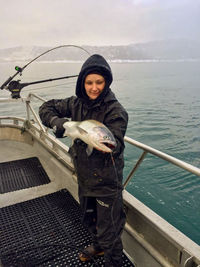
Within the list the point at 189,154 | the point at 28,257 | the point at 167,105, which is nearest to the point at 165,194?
the point at 189,154

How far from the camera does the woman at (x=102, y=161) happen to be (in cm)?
221

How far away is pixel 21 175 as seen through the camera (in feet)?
15.0

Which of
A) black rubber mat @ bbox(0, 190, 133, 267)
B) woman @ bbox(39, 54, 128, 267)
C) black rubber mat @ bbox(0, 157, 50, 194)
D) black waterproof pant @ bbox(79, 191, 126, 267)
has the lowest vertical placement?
black rubber mat @ bbox(0, 190, 133, 267)

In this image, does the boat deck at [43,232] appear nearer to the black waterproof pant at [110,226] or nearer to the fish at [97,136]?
the black waterproof pant at [110,226]

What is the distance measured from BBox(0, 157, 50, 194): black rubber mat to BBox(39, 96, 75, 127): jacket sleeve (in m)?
1.94

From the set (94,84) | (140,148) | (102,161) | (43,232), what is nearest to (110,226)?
(102,161)

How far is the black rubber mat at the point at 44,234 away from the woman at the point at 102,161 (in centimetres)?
54

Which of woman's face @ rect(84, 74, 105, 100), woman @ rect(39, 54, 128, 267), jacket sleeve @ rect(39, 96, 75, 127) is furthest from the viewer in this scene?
jacket sleeve @ rect(39, 96, 75, 127)

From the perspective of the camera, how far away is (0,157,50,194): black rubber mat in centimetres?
424

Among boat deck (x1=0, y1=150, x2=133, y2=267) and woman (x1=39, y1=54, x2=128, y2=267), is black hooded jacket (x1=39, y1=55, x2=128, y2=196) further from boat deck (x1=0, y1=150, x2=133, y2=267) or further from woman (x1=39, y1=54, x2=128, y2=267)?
boat deck (x1=0, y1=150, x2=133, y2=267)

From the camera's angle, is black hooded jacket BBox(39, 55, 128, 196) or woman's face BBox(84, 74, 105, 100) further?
woman's face BBox(84, 74, 105, 100)

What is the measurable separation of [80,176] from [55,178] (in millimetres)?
2101

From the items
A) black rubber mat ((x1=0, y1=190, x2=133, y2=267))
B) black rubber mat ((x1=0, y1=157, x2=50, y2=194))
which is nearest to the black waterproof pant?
black rubber mat ((x1=0, y1=190, x2=133, y2=267))

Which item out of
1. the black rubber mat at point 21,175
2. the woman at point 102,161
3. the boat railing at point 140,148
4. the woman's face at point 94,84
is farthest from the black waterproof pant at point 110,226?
the black rubber mat at point 21,175
